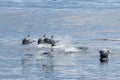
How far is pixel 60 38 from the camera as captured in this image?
191 ft

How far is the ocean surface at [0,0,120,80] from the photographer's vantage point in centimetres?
4322

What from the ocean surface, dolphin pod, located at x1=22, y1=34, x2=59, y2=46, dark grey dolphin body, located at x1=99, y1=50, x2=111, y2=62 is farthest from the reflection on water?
dark grey dolphin body, located at x1=99, y1=50, x2=111, y2=62

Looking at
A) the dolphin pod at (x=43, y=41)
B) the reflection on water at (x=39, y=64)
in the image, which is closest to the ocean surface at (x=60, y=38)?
the reflection on water at (x=39, y=64)

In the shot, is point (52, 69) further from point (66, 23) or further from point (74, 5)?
point (74, 5)

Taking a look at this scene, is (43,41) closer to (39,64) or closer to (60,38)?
(60,38)

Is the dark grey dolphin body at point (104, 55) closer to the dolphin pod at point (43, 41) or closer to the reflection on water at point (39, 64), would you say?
the reflection on water at point (39, 64)

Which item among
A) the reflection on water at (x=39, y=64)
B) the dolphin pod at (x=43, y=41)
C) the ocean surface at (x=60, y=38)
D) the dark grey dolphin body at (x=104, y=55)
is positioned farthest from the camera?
the dolphin pod at (x=43, y=41)

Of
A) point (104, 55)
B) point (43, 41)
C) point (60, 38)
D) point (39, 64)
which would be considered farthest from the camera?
point (60, 38)

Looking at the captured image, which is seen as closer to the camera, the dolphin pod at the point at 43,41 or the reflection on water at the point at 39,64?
the reflection on water at the point at 39,64

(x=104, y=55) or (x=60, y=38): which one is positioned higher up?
(x=60, y=38)

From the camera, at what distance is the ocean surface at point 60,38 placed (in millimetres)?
43225

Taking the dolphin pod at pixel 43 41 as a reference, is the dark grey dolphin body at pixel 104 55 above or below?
below

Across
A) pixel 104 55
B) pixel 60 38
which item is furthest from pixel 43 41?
pixel 104 55

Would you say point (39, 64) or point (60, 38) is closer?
point (39, 64)
